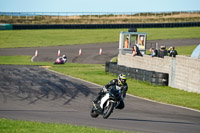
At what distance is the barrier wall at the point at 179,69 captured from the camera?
69.4ft

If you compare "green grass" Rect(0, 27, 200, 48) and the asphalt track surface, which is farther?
"green grass" Rect(0, 27, 200, 48)

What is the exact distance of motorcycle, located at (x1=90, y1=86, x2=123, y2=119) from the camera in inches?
521

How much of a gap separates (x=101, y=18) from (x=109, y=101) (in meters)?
71.3

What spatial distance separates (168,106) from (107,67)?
531 inches

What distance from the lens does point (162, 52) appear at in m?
26.9

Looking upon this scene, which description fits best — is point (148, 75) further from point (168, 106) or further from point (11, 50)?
point (11, 50)

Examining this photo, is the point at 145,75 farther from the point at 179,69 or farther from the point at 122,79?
the point at 122,79

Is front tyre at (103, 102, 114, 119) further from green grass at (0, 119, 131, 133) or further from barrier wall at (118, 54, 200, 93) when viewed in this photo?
barrier wall at (118, 54, 200, 93)

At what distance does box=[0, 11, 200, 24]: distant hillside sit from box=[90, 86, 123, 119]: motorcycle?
61.8 metres

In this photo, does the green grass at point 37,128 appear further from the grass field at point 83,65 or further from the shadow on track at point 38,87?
the shadow on track at point 38,87

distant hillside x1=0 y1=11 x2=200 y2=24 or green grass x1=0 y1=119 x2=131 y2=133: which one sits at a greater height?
distant hillside x1=0 y1=11 x2=200 y2=24

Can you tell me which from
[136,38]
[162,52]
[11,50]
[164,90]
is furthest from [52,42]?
[164,90]

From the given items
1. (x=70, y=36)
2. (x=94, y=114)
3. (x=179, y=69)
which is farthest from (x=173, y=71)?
(x=70, y=36)

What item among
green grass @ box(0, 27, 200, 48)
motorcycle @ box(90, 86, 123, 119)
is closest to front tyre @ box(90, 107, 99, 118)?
motorcycle @ box(90, 86, 123, 119)
